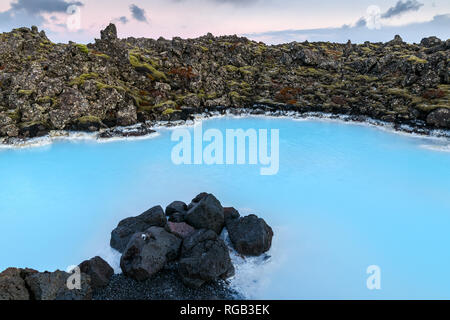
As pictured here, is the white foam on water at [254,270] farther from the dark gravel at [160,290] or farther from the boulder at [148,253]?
the boulder at [148,253]

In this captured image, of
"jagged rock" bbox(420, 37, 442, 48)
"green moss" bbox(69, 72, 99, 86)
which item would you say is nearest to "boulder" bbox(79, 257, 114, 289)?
"green moss" bbox(69, 72, 99, 86)

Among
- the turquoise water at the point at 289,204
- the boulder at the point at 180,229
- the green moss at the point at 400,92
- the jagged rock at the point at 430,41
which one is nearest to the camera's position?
the turquoise water at the point at 289,204

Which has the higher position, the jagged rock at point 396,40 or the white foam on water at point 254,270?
the jagged rock at point 396,40

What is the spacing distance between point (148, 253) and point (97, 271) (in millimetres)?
2239

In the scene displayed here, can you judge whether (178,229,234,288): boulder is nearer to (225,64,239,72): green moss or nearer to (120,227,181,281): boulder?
(120,227,181,281): boulder

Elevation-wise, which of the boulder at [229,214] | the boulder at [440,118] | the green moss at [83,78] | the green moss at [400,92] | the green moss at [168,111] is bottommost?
the boulder at [229,214]

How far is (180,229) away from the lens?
15.4 m

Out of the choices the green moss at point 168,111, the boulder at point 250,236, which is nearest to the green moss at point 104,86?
the green moss at point 168,111

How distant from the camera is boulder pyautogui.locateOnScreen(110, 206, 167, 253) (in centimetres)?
1526

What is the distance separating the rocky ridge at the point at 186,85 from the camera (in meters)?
39.1

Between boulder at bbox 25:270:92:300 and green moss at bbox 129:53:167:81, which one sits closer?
boulder at bbox 25:270:92:300

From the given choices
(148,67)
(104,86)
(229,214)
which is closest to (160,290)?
(229,214)

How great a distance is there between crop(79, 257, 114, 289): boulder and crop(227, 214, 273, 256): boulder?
6.37 m

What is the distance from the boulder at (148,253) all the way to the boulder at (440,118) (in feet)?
133
